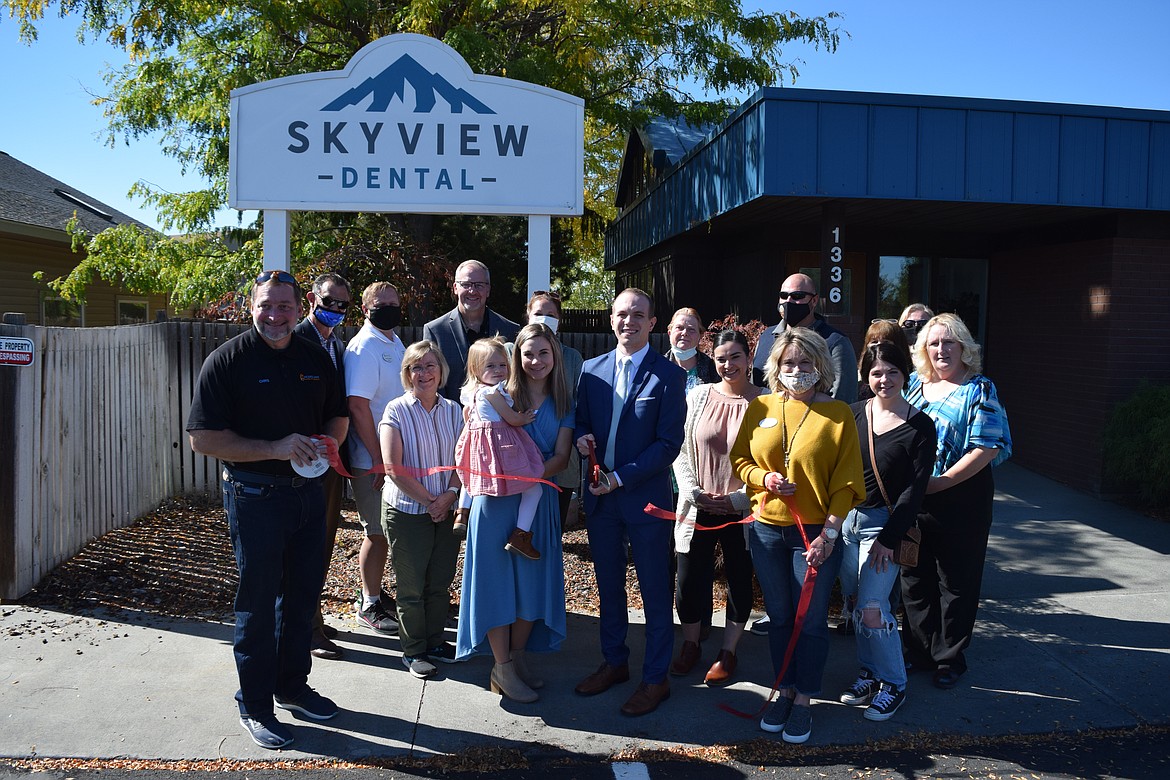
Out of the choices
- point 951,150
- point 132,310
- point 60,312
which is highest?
point 951,150

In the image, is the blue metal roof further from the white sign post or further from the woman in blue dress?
the woman in blue dress

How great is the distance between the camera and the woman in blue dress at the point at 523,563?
407 centimetres

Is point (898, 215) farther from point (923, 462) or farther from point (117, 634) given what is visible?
point (117, 634)

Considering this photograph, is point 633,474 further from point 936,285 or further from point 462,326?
point 936,285

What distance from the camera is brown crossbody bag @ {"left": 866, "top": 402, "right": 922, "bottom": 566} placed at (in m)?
4.01

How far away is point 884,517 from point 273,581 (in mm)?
2756

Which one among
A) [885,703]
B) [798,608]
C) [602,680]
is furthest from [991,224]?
[602,680]

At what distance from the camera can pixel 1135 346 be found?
8219 millimetres

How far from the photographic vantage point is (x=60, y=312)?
622 inches

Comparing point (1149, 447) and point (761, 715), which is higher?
point (1149, 447)

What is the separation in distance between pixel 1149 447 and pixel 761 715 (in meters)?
5.49

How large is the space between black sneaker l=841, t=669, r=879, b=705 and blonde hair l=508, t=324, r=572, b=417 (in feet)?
6.30

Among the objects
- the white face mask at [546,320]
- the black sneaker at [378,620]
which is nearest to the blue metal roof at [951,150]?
the white face mask at [546,320]

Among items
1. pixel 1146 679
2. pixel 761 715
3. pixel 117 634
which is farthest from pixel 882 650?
pixel 117 634
